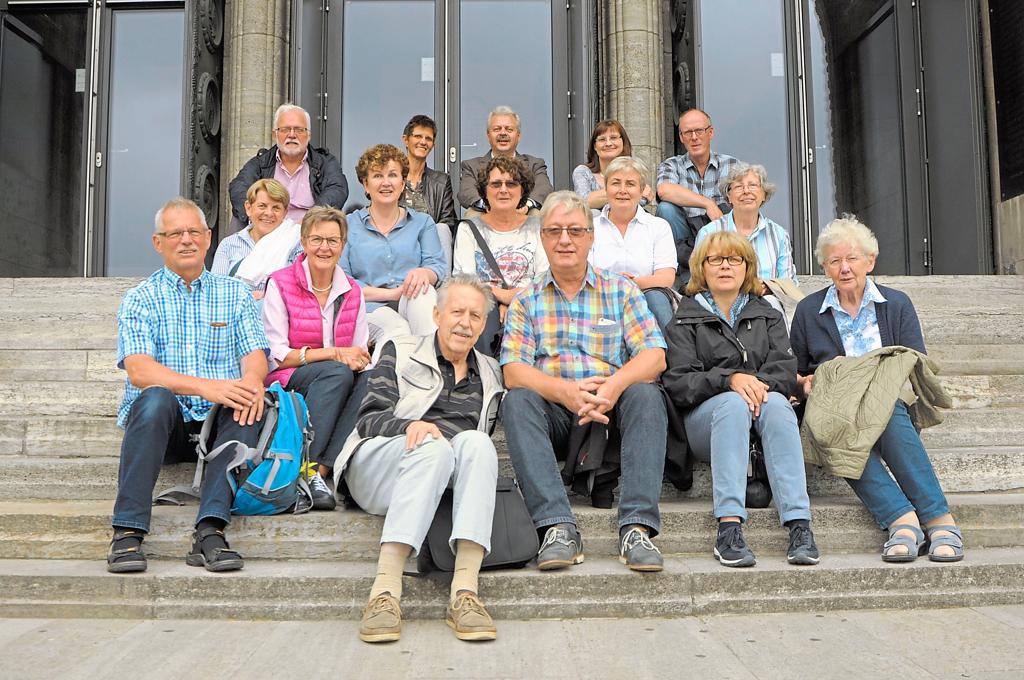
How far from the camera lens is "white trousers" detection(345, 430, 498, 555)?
10.8 ft

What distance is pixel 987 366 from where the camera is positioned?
18.3 feet

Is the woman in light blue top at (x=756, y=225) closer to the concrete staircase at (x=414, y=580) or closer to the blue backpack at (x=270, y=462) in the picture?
the concrete staircase at (x=414, y=580)

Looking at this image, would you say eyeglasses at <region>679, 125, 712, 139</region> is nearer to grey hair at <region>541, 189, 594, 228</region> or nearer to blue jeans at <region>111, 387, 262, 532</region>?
grey hair at <region>541, 189, 594, 228</region>

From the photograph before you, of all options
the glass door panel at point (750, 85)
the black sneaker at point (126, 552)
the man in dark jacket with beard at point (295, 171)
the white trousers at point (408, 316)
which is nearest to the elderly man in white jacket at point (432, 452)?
the white trousers at point (408, 316)

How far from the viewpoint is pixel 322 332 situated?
15.0 ft

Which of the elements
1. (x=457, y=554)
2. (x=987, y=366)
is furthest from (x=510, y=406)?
(x=987, y=366)

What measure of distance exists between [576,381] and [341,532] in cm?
116

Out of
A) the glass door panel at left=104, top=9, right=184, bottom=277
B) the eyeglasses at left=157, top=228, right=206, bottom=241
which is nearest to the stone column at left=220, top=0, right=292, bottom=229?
the glass door panel at left=104, top=9, right=184, bottom=277

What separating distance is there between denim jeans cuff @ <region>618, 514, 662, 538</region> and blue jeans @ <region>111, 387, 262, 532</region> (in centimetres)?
155

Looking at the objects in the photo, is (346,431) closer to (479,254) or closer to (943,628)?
(479,254)

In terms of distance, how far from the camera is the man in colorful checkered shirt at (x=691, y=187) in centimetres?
624

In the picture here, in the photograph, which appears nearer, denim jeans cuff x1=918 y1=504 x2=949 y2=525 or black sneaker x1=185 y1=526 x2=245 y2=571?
black sneaker x1=185 y1=526 x2=245 y2=571

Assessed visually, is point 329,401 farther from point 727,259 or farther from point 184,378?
point 727,259

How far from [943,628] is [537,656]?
1.43 metres
